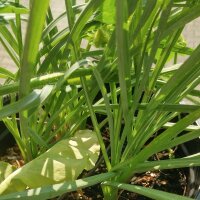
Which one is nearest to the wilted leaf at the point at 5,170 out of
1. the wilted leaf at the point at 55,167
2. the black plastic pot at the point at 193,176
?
the wilted leaf at the point at 55,167

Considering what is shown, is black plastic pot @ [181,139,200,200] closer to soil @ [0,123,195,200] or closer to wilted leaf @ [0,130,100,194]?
soil @ [0,123,195,200]

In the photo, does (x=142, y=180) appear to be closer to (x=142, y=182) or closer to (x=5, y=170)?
(x=142, y=182)

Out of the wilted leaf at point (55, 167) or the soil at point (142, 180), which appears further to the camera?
the soil at point (142, 180)

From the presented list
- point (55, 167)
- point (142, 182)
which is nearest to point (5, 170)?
point (55, 167)

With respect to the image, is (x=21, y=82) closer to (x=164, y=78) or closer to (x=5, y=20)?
(x=5, y=20)

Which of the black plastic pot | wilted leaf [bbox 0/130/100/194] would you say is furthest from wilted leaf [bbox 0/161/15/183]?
the black plastic pot

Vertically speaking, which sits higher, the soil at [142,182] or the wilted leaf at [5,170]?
the wilted leaf at [5,170]

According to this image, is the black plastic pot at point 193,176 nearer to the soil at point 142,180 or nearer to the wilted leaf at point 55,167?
the soil at point 142,180

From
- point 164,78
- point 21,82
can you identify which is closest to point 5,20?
point 21,82
